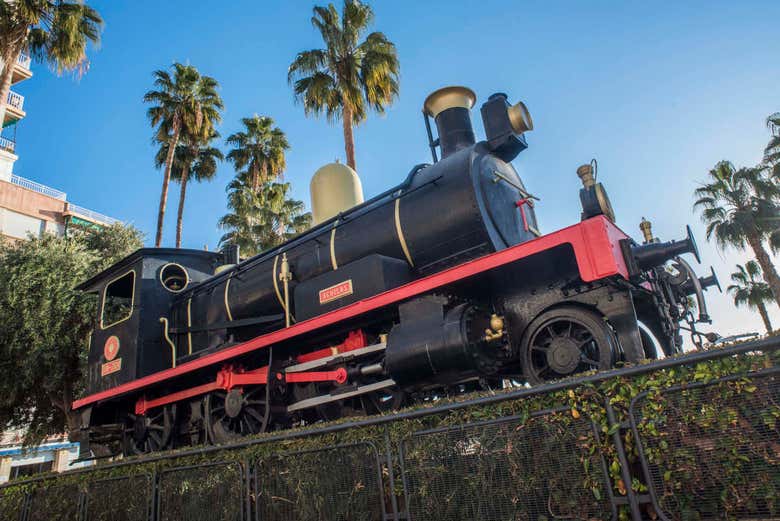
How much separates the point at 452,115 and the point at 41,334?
11.5 metres

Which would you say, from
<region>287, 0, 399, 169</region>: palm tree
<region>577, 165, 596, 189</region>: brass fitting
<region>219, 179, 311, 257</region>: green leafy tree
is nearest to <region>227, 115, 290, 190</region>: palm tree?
<region>219, 179, 311, 257</region>: green leafy tree

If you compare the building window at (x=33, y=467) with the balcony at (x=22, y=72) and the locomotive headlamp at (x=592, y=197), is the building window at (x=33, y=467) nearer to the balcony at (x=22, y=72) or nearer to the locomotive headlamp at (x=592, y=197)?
the balcony at (x=22, y=72)

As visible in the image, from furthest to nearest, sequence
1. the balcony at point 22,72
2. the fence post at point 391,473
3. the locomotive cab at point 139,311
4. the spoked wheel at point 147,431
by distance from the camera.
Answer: the balcony at point 22,72
the locomotive cab at point 139,311
the spoked wheel at point 147,431
the fence post at point 391,473

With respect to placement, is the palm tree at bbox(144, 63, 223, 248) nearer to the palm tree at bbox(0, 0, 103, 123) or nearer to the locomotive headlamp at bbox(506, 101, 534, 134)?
the palm tree at bbox(0, 0, 103, 123)

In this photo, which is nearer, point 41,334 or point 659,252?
point 659,252

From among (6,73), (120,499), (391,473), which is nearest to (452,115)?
(391,473)

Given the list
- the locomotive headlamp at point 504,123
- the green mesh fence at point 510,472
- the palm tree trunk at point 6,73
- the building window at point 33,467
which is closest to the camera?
the green mesh fence at point 510,472

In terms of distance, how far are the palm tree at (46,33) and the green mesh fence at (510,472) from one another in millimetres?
15204

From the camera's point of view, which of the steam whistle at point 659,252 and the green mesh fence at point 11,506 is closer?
the steam whistle at point 659,252

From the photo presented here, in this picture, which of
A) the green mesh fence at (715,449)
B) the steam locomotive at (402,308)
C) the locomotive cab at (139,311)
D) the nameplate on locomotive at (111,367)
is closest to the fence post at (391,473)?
the steam locomotive at (402,308)

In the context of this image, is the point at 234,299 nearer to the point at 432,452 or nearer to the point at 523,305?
the point at 523,305

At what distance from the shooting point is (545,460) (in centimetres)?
270

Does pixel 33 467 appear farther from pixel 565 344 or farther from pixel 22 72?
pixel 565 344

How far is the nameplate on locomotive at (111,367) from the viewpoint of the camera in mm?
7983
